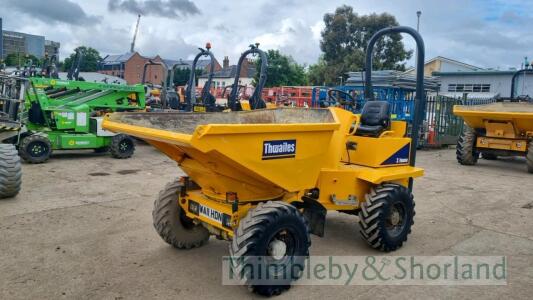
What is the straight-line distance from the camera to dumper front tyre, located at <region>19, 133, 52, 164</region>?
8.95m

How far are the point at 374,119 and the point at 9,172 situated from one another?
15.6ft

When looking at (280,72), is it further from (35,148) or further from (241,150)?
(241,150)

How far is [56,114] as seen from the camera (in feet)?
31.5

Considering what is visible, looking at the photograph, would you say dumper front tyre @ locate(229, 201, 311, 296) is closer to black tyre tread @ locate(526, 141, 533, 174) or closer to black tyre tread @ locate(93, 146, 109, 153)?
black tyre tread @ locate(93, 146, 109, 153)

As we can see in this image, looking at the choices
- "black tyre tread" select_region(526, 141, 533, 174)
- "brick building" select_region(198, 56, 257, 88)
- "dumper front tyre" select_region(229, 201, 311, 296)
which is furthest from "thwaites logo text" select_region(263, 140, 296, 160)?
"brick building" select_region(198, 56, 257, 88)

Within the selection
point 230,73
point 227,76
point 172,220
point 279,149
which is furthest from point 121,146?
point 227,76

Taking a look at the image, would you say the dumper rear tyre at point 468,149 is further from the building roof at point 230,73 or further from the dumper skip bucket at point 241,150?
the building roof at point 230,73

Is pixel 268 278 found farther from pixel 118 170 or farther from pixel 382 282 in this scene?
pixel 118 170

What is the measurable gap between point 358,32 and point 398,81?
2700 cm

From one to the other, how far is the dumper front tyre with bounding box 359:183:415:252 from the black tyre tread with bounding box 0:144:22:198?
15.1ft

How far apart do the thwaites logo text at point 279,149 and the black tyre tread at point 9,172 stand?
424 centimetres

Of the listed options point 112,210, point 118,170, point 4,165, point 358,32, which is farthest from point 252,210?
point 358,32

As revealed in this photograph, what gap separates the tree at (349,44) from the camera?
37375mm

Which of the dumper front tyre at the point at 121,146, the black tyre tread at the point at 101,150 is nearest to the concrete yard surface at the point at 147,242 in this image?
the dumper front tyre at the point at 121,146
